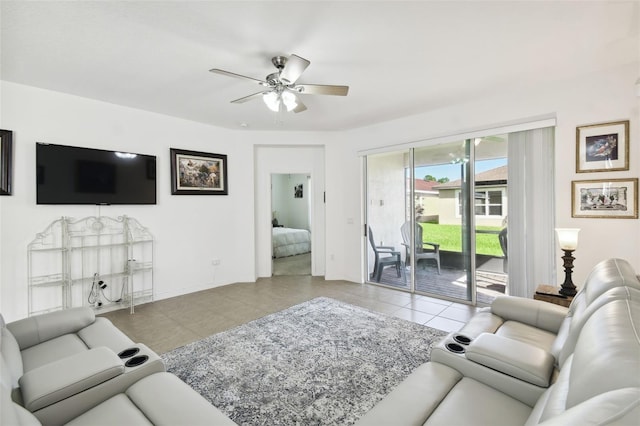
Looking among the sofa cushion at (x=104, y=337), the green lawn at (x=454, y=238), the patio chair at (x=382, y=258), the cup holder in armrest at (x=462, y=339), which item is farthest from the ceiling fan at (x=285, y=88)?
the patio chair at (x=382, y=258)

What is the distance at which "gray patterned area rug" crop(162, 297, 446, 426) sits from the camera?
1.90 meters

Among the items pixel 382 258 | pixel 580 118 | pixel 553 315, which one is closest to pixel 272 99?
pixel 553 315

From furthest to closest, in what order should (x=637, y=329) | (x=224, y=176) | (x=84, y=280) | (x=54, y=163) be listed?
1. (x=224, y=176)
2. (x=84, y=280)
3. (x=54, y=163)
4. (x=637, y=329)

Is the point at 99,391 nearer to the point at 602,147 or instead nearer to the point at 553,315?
the point at 553,315

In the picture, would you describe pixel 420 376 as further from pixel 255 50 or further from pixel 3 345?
pixel 255 50

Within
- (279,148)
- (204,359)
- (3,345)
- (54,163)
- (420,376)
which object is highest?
(279,148)

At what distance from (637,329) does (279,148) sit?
5.14 meters

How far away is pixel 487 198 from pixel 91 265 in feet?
17.3

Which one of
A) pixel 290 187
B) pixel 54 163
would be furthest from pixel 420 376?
pixel 290 187

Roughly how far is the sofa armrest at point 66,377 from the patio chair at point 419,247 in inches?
157

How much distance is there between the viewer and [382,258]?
5000 mm

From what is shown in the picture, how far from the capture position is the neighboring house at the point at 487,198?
143 inches

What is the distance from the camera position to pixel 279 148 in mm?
5430

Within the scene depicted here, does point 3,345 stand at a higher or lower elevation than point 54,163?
lower
